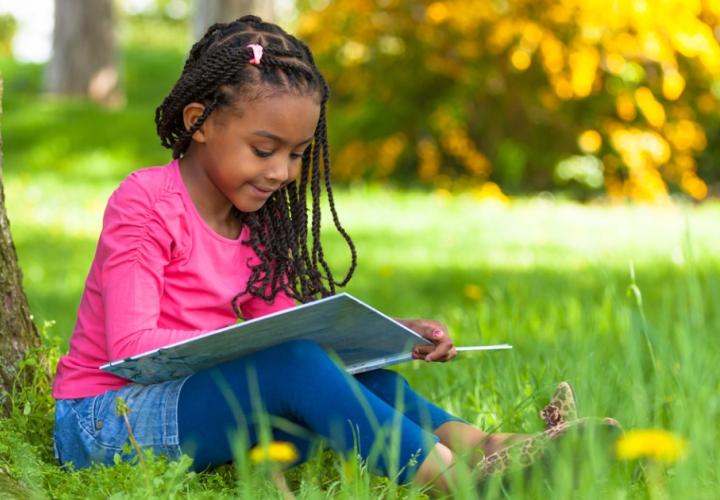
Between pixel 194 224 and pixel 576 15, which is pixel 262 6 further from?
pixel 194 224

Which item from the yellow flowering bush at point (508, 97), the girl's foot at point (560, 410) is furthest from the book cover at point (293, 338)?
the yellow flowering bush at point (508, 97)

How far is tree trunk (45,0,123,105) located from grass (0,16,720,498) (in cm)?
108

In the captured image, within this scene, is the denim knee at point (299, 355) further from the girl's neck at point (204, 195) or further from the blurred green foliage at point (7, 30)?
the blurred green foliage at point (7, 30)

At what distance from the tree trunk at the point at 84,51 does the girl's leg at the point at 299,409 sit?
36.3 ft

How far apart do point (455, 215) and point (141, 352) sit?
229 inches

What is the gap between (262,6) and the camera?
9.37 meters

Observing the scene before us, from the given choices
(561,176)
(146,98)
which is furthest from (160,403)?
(146,98)

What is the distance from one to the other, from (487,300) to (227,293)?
241 centimetres

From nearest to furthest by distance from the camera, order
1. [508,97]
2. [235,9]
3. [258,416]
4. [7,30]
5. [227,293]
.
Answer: [258,416]
[227,293]
[235,9]
[508,97]
[7,30]

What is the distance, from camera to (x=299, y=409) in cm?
242

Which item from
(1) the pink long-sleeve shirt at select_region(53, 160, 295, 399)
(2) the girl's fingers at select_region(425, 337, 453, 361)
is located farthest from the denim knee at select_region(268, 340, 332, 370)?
(2) the girl's fingers at select_region(425, 337, 453, 361)

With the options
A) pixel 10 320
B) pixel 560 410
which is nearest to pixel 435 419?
pixel 560 410

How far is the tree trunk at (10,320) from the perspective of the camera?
2.89 m

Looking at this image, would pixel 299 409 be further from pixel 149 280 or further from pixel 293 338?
pixel 149 280
